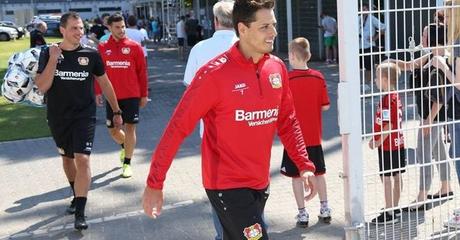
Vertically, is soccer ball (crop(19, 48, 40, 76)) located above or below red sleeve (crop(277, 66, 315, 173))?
above

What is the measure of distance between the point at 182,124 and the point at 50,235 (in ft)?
9.32

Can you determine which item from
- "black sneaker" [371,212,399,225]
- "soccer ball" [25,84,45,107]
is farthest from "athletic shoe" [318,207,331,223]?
"soccer ball" [25,84,45,107]

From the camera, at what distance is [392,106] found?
4.52m

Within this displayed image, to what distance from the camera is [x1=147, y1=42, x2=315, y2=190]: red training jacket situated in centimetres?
323

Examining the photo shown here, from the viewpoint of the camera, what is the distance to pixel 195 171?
7570mm

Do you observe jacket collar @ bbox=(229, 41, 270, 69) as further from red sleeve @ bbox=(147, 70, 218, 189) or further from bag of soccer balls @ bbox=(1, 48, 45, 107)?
bag of soccer balls @ bbox=(1, 48, 45, 107)

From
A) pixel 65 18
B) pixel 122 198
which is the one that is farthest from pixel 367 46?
pixel 122 198

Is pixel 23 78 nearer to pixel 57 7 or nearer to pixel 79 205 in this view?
pixel 79 205

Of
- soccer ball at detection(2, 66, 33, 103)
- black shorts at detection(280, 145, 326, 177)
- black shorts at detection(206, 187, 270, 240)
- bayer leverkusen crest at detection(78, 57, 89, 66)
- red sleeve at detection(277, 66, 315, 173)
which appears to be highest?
bayer leverkusen crest at detection(78, 57, 89, 66)

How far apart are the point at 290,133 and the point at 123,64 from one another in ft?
13.7

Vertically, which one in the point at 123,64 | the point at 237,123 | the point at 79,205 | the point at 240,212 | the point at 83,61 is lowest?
the point at 79,205

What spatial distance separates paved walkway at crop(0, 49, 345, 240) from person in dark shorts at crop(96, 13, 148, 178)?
519mm

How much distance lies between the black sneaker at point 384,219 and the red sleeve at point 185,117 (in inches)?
60.4

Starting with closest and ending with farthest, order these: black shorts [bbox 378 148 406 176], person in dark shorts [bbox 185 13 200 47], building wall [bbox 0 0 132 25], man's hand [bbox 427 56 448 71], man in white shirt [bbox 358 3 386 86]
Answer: man in white shirt [bbox 358 3 386 86]
man's hand [bbox 427 56 448 71]
black shorts [bbox 378 148 406 176]
person in dark shorts [bbox 185 13 200 47]
building wall [bbox 0 0 132 25]
